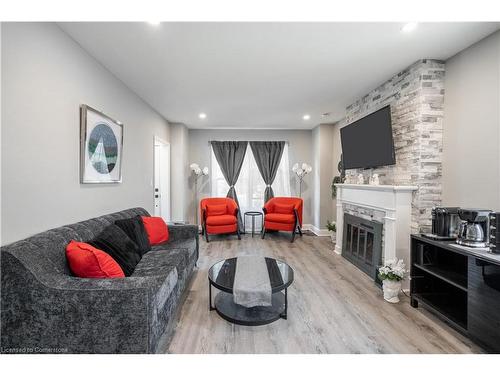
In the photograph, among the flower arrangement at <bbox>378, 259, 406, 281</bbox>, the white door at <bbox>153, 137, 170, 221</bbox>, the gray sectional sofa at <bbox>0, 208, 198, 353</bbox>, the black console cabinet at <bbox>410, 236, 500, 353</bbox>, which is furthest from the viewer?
the white door at <bbox>153, 137, 170, 221</bbox>

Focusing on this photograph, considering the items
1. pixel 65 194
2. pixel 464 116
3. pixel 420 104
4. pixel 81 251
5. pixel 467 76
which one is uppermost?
pixel 467 76

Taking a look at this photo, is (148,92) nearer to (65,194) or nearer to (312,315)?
(65,194)

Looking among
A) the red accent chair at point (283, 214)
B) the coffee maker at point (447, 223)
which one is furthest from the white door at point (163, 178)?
the coffee maker at point (447, 223)

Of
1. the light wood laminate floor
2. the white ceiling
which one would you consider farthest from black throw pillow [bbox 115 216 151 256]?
the white ceiling

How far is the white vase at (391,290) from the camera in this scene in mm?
2514

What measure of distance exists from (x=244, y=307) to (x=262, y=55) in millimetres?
2498

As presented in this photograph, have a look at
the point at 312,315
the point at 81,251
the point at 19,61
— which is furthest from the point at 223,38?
the point at 312,315

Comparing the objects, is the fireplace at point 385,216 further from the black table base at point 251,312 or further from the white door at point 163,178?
the white door at point 163,178

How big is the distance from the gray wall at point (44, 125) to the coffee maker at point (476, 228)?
3.43 m

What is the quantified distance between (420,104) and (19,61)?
3.57m

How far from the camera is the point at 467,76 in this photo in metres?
2.35

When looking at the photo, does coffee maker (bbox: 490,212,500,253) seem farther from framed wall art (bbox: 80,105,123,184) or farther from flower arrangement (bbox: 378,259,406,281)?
framed wall art (bbox: 80,105,123,184)

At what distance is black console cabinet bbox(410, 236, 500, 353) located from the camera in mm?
1715

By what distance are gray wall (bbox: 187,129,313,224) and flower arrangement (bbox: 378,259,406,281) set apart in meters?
3.57
